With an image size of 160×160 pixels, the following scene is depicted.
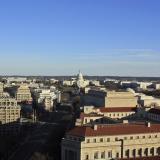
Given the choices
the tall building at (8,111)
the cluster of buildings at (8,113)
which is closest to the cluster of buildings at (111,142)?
the cluster of buildings at (8,113)

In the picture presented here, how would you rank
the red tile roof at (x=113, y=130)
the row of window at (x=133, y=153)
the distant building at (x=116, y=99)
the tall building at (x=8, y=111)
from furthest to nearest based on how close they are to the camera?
the distant building at (x=116, y=99) < the tall building at (x=8, y=111) < the red tile roof at (x=113, y=130) < the row of window at (x=133, y=153)

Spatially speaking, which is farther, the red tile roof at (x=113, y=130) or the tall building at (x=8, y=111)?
the tall building at (x=8, y=111)

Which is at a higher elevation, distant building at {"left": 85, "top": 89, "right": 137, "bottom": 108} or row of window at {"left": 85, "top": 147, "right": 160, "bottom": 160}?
distant building at {"left": 85, "top": 89, "right": 137, "bottom": 108}

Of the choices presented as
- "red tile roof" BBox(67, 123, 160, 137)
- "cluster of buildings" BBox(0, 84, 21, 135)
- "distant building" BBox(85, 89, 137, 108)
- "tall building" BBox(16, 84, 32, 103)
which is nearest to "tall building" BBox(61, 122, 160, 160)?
"red tile roof" BBox(67, 123, 160, 137)

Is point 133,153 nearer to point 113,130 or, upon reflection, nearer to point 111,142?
point 111,142

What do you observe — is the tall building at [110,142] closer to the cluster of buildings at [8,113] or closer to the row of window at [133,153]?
the row of window at [133,153]

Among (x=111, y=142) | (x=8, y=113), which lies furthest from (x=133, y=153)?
(x=8, y=113)

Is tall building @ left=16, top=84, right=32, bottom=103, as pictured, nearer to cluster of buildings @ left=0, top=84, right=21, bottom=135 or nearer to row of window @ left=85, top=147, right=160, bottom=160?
cluster of buildings @ left=0, top=84, right=21, bottom=135
